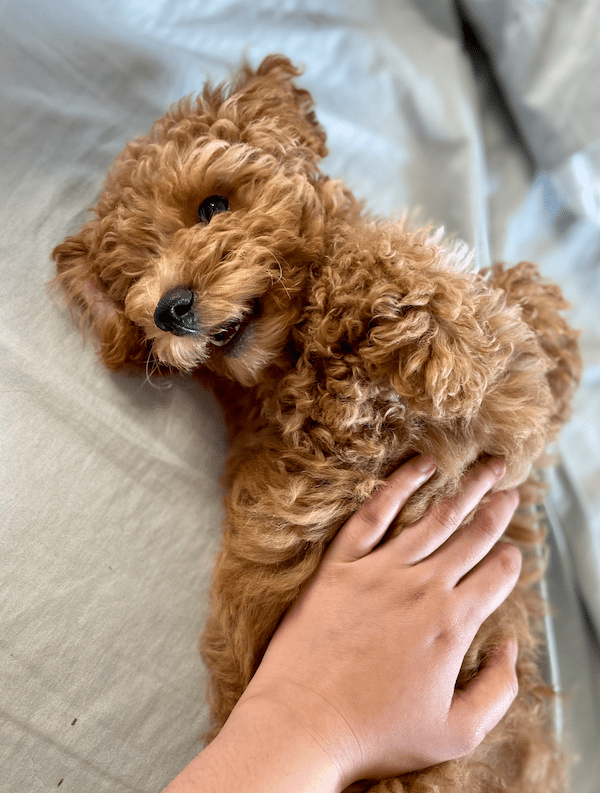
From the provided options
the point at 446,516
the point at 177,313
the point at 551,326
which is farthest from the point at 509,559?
the point at 177,313

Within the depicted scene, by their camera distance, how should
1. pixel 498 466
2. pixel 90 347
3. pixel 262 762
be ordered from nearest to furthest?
1. pixel 262 762
2. pixel 498 466
3. pixel 90 347

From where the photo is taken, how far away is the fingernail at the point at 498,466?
1.14 m

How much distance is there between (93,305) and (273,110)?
1.77 feet

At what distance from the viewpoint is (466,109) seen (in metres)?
1.83

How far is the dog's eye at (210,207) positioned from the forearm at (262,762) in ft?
2.82

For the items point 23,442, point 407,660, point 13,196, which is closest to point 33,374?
point 23,442

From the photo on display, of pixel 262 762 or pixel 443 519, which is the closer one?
pixel 262 762

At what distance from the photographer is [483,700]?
109 cm

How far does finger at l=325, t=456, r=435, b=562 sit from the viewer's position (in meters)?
1.09

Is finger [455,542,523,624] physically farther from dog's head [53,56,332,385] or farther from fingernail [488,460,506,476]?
dog's head [53,56,332,385]

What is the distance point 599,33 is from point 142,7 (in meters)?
1.24

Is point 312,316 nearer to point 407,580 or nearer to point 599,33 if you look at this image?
point 407,580

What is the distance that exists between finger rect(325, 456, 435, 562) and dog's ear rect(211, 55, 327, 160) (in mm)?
669

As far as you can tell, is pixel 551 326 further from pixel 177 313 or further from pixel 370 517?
pixel 177 313
